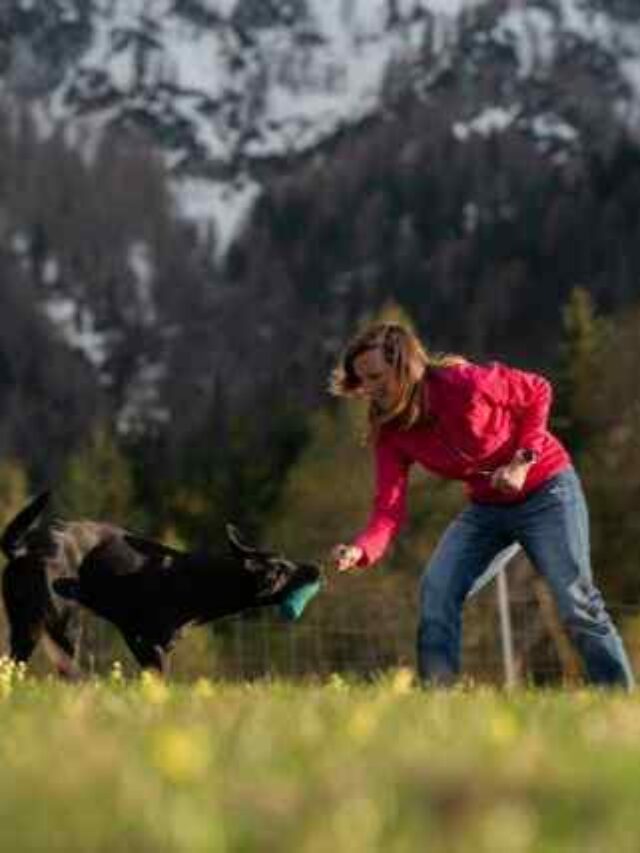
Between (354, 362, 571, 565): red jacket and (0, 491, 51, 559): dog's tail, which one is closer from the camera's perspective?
(354, 362, 571, 565): red jacket

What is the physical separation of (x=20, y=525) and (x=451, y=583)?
2715 mm

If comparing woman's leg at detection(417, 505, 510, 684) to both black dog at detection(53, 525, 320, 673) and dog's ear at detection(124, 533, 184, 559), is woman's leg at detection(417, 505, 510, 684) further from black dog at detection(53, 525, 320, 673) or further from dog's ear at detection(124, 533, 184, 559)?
dog's ear at detection(124, 533, 184, 559)

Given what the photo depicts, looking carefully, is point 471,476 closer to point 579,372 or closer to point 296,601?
point 296,601

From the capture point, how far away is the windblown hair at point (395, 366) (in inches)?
325

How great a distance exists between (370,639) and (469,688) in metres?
24.9

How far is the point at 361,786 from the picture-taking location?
10.3 ft

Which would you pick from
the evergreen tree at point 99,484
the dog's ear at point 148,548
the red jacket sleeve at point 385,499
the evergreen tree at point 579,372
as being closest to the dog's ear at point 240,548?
the dog's ear at point 148,548

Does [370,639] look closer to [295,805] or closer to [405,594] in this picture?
[405,594]

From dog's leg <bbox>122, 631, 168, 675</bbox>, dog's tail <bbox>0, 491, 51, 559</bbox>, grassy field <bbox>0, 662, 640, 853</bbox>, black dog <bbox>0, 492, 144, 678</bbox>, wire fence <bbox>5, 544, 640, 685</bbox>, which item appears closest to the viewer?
grassy field <bbox>0, 662, 640, 853</bbox>

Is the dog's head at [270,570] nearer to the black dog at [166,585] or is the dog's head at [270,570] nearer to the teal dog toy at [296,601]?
the black dog at [166,585]

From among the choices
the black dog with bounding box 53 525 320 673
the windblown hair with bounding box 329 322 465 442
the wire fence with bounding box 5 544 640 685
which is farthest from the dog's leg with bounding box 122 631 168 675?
the wire fence with bounding box 5 544 640 685

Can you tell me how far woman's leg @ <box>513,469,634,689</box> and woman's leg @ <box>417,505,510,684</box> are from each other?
257mm

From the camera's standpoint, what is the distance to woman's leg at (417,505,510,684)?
8828 mm

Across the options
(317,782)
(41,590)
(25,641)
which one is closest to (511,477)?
(41,590)
